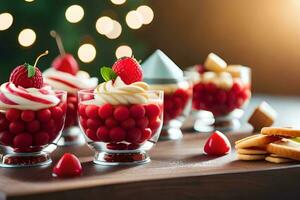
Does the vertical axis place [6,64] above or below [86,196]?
above

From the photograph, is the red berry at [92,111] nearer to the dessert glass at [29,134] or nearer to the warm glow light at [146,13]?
the dessert glass at [29,134]

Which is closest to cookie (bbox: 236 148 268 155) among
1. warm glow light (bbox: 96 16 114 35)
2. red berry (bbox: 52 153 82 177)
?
red berry (bbox: 52 153 82 177)

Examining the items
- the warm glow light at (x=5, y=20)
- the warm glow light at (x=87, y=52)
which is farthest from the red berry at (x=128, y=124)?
the warm glow light at (x=87, y=52)

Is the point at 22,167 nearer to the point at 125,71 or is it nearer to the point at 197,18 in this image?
the point at 125,71

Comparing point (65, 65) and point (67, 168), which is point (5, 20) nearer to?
point (65, 65)

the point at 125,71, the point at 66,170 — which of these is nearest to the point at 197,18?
the point at 125,71
